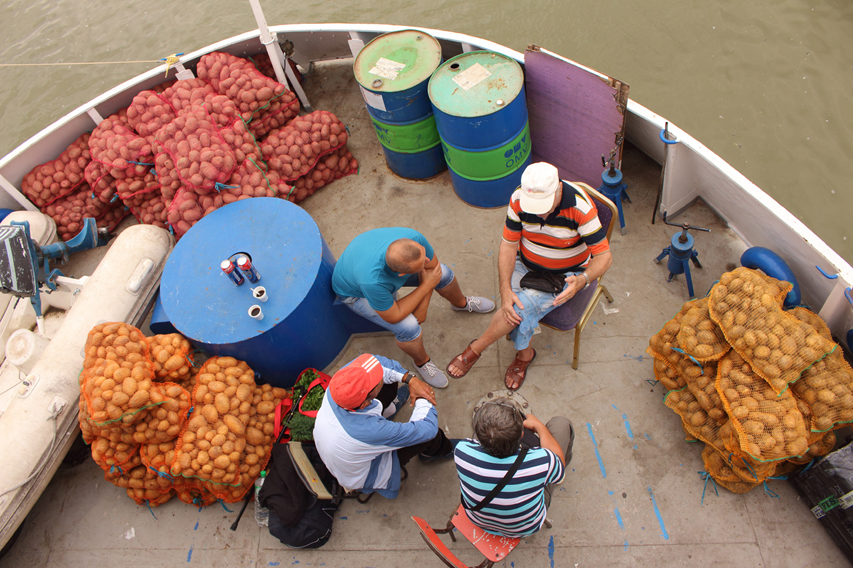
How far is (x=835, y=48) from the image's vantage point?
5.71 m

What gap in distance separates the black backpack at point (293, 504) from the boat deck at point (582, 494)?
185 mm

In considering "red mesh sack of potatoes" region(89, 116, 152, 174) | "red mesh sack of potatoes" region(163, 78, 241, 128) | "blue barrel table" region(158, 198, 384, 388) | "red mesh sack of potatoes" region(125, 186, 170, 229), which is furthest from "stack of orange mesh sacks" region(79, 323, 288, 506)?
"red mesh sack of potatoes" region(163, 78, 241, 128)

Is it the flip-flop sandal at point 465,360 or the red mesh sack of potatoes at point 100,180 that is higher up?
the red mesh sack of potatoes at point 100,180

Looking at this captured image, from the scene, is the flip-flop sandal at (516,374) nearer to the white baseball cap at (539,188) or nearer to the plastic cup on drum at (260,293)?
the white baseball cap at (539,188)

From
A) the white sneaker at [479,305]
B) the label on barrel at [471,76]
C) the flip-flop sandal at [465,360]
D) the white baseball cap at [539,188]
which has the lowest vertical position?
the flip-flop sandal at [465,360]

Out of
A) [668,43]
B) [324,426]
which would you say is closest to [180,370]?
[324,426]

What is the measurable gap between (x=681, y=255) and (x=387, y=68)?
9.29 feet

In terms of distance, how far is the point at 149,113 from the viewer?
4.96 metres

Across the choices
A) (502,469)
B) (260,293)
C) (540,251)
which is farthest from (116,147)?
(502,469)

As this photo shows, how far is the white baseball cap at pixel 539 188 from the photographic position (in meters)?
2.90

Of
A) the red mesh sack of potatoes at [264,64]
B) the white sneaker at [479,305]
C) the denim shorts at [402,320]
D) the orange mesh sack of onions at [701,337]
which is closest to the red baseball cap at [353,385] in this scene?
the denim shorts at [402,320]

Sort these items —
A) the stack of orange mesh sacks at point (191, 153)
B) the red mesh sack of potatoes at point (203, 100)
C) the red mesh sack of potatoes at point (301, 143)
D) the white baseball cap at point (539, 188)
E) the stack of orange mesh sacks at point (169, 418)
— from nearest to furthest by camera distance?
the white baseball cap at point (539, 188) → the stack of orange mesh sacks at point (169, 418) → the stack of orange mesh sacks at point (191, 153) → the red mesh sack of potatoes at point (203, 100) → the red mesh sack of potatoes at point (301, 143)

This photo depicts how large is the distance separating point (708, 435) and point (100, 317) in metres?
4.31

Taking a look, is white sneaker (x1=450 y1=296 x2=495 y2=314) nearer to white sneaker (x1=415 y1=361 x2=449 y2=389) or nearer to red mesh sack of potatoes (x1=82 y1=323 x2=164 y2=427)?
white sneaker (x1=415 y1=361 x2=449 y2=389)
